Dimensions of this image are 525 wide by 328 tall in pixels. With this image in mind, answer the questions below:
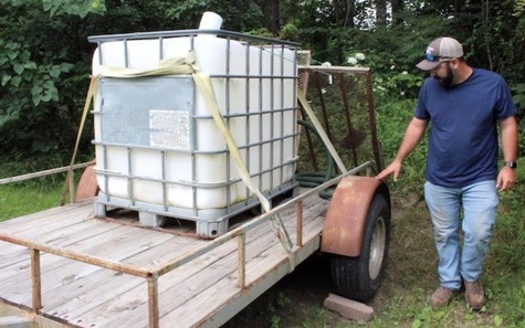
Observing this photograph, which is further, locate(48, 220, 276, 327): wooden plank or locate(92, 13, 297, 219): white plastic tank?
locate(92, 13, 297, 219): white plastic tank

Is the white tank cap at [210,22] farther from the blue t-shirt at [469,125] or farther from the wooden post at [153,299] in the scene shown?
the wooden post at [153,299]

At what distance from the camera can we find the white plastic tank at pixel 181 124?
3420mm

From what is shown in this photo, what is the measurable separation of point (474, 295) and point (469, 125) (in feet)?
4.09

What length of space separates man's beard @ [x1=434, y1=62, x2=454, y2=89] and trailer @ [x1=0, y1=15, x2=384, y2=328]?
2.86 ft

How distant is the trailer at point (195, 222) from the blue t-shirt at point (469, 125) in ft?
1.93

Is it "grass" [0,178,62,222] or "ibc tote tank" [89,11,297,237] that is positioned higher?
"ibc tote tank" [89,11,297,237]

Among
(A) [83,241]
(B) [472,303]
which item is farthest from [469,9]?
(A) [83,241]

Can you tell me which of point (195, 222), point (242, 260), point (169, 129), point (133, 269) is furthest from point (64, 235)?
point (133, 269)

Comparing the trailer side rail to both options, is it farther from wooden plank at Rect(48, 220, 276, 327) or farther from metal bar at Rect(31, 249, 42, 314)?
wooden plank at Rect(48, 220, 276, 327)

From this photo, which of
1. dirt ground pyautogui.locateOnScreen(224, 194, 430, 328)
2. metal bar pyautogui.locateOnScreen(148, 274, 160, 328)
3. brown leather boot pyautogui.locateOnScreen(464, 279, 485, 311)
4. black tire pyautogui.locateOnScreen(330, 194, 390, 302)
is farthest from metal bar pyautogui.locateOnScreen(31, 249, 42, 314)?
brown leather boot pyautogui.locateOnScreen(464, 279, 485, 311)

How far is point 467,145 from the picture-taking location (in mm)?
3646

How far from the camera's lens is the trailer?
2703 millimetres

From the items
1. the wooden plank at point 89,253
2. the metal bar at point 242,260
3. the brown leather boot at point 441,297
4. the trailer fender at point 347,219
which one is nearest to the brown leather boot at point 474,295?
the brown leather boot at point 441,297

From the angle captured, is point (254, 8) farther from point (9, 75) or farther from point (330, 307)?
point (330, 307)
